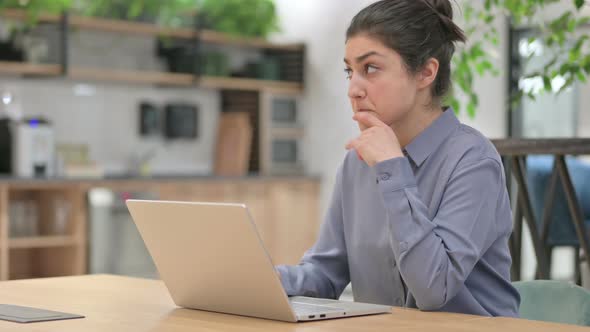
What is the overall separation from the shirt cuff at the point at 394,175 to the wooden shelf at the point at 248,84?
5.78 meters

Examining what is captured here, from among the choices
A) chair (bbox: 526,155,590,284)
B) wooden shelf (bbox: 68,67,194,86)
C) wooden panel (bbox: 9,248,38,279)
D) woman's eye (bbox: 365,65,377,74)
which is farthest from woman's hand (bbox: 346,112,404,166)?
wooden shelf (bbox: 68,67,194,86)

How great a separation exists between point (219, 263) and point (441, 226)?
0.42 meters

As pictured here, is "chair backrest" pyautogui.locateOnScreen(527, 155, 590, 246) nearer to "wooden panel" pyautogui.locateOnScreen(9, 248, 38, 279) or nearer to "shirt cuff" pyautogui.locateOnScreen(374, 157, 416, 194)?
"shirt cuff" pyautogui.locateOnScreen(374, 157, 416, 194)

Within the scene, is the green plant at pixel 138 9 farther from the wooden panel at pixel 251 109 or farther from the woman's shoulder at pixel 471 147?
the woman's shoulder at pixel 471 147

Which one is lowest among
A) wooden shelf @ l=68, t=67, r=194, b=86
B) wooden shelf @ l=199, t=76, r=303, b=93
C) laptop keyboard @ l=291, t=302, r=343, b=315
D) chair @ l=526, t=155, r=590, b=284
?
chair @ l=526, t=155, r=590, b=284

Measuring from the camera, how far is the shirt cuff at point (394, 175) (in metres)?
1.69

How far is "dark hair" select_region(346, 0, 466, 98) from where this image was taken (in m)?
1.83

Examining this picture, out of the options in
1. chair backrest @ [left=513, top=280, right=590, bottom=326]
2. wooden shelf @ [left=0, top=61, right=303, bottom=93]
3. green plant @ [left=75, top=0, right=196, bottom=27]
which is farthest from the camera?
green plant @ [left=75, top=0, right=196, bottom=27]

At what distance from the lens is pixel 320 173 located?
7922mm

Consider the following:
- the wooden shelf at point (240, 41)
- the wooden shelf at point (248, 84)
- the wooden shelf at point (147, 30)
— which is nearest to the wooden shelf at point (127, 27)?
the wooden shelf at point (147, 30)

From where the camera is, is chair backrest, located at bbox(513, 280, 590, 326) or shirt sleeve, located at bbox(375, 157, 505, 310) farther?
chair backrest, located at bbox(513, 280, 590, 326)

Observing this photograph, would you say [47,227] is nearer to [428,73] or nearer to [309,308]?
[428,73]

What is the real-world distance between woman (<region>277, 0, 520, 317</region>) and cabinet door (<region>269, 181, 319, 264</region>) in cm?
537

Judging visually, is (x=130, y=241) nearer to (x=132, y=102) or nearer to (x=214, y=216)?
(x=132, y=102)
